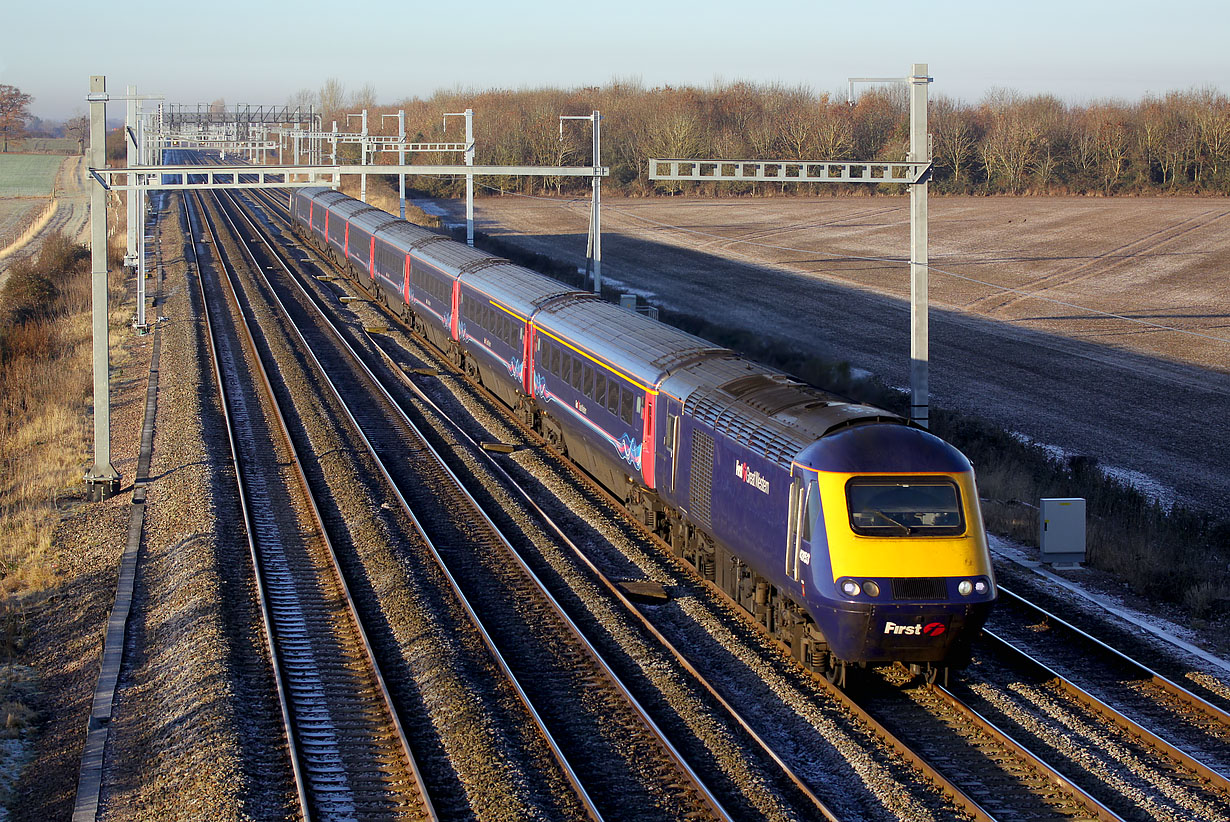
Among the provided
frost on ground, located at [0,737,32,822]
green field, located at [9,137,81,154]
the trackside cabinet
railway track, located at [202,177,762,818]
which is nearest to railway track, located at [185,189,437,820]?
railway track, located at [202,177,762,818]

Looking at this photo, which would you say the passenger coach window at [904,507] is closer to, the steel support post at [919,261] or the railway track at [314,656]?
the railway track at [314,656]

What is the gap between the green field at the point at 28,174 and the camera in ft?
316

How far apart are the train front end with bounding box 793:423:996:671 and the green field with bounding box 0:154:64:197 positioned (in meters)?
96.6

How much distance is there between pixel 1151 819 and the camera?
371 inches

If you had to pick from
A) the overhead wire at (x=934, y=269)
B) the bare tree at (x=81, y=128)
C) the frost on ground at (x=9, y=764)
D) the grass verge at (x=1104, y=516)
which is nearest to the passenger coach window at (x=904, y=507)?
the grass verge at (x=1104, y=516)

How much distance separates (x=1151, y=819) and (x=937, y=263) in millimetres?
50614

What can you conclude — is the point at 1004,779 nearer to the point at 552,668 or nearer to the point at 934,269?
the point at 552,668

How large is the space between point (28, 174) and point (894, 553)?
11707 cm

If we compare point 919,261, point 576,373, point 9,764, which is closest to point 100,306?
point 576,373

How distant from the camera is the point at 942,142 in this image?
88500 mm

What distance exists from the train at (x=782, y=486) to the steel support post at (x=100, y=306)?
24.6 ft

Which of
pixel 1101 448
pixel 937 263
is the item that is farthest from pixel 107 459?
pixel 937 263

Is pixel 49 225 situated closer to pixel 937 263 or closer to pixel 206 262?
pixel 206 262

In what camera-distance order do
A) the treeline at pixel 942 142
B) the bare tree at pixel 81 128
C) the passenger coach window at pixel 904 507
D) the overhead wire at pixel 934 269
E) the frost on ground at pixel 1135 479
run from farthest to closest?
the bare tree at pixel 81 128 → the treeline at pixel 942 142 → the overhead wire at pixel 934 269 → the frost on ground at pixel 1135 479 → the passenger coach window at pixel 904 507
